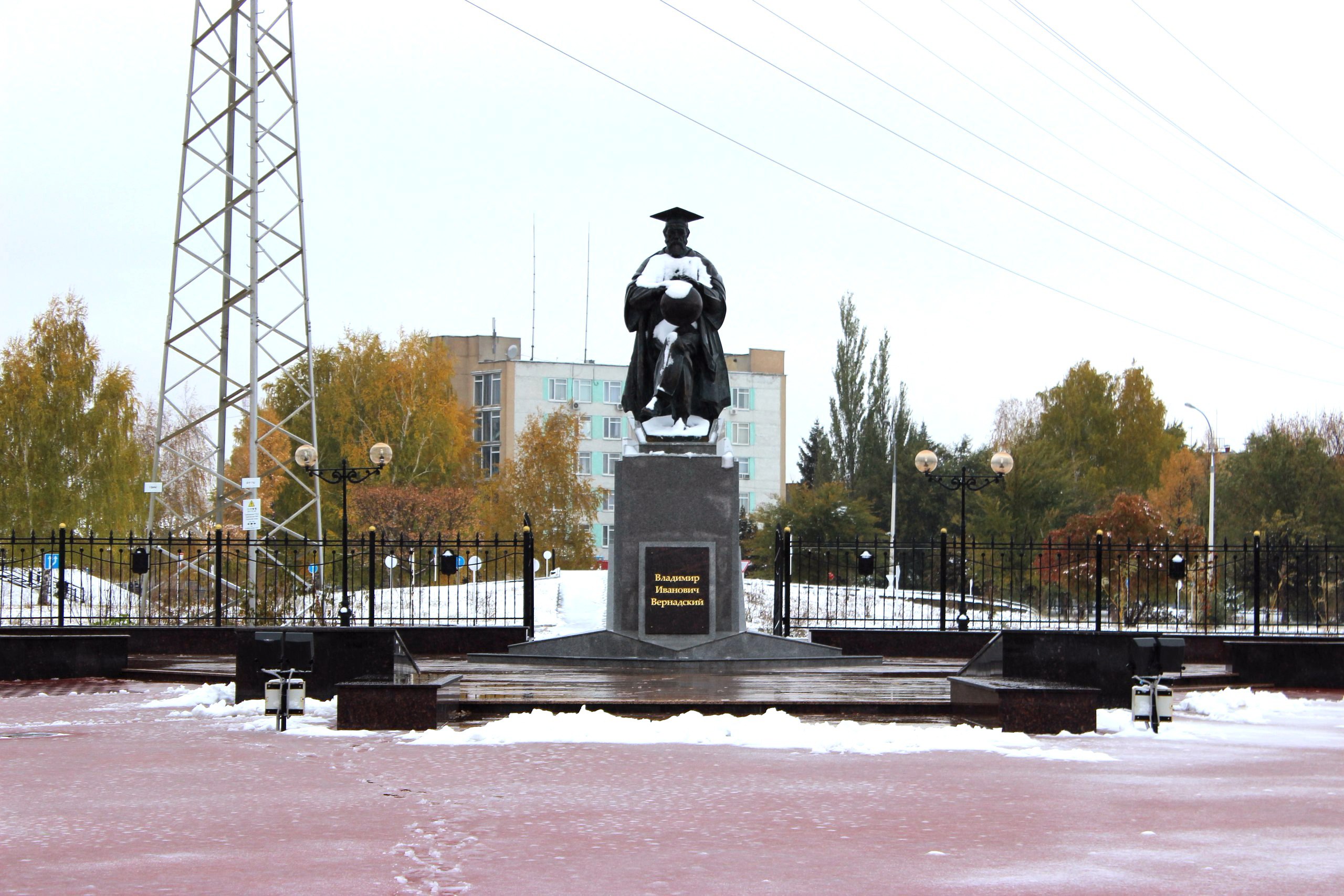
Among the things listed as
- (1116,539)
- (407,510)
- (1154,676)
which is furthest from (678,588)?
(407,510)

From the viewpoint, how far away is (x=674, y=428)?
1881cm

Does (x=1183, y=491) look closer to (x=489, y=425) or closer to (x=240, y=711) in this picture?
(x=489, y=425)

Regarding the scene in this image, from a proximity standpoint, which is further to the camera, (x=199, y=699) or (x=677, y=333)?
(x=677, y=333)

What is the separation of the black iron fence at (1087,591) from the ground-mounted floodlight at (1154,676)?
20.5 feet

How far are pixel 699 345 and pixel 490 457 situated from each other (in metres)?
71.1

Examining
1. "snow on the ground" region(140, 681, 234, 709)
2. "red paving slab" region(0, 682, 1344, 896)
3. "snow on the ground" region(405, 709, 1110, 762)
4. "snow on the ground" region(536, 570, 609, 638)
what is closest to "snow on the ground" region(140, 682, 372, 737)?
"snow on the ground" region(140, 681, 234, 709)

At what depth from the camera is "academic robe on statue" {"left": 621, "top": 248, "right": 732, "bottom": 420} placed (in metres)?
19.0

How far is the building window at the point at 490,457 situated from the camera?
8825cm

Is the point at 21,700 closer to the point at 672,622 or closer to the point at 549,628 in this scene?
the point at 672,622

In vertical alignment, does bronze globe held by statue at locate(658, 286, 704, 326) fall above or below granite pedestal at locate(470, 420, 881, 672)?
above

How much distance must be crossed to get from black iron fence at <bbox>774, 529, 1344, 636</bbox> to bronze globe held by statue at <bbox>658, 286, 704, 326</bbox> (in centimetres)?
372

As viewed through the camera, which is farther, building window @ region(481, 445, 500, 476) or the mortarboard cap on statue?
building window @ region(481, 445, 500, 476)

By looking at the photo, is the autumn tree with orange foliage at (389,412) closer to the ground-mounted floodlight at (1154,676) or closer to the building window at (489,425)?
the building window at (489,425)

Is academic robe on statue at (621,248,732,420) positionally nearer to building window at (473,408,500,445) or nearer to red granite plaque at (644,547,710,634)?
red granite plaque at (644,547,710,634)
